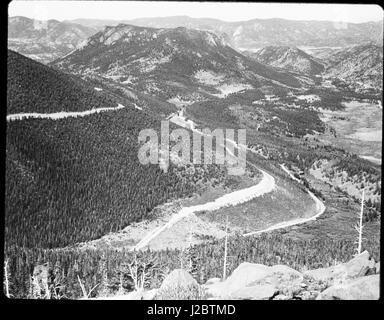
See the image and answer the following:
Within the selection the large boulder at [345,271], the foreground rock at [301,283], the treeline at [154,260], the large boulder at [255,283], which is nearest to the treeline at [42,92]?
the treeline at [154,260]

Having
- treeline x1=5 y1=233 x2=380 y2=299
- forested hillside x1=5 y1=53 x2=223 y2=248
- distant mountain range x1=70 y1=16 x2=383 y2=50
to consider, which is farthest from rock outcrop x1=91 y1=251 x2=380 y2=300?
distant mountain range x1=70 y1=16 x2=383 y2=50

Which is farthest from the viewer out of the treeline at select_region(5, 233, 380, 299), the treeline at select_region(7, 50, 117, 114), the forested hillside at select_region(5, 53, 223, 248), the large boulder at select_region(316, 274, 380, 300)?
the treeline at select_region(7, 50, 117, 114)

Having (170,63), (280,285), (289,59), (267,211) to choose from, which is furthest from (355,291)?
(289,59)

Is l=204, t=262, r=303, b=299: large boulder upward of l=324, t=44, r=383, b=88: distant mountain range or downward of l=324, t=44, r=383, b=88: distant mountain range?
downward

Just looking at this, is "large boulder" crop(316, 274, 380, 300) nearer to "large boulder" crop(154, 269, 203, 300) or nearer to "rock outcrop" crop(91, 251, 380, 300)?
"rock outcrop" crop(91, 251, 380, 300)

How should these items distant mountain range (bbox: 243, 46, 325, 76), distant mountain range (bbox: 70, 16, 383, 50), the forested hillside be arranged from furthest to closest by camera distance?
distant mountain range (bbox: 243, 46, 325, 76)
distant mountain range (bbox: 70, 16, 383, 50)
the forested hillside

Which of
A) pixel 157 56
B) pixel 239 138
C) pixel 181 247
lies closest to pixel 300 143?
pixel 239 138

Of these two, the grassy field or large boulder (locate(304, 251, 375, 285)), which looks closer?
large boulder (locate(304, 251, 375, 285))
